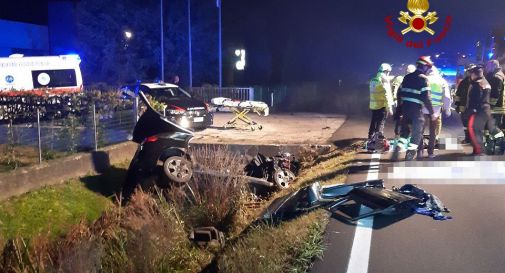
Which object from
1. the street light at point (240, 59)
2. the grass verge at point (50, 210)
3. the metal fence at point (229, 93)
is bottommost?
the grass verge at point (50, 210)

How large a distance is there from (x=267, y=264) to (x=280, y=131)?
1164 cm

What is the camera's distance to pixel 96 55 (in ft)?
94.4

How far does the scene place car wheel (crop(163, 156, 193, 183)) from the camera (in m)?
9.23

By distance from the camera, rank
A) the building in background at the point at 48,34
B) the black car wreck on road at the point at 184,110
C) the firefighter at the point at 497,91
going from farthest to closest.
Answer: the building in background at the point at 48,34, the black car wreck on road at the point at 184,110, the firefighter at the point at 497,91

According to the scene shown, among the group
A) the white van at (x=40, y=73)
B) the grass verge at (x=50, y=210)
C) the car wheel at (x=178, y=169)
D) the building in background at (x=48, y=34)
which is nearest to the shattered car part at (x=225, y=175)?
the car wheel at (x=178, y=169)

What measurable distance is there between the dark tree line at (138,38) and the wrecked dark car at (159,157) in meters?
19.0

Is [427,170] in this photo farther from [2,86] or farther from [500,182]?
[2,86]

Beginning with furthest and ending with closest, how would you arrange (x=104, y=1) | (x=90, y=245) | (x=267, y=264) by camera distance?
(x=104, y=1), (x=90, y=245), (x=267, y=264)

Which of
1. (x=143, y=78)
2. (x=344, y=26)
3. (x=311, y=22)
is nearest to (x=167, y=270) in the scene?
(x=143, y=78)

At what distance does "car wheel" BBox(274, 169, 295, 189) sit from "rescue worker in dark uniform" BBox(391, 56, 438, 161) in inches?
72.3

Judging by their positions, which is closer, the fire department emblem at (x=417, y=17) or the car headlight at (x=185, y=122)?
the car headlight at (x=185, y=122)

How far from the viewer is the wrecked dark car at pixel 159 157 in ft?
30.6

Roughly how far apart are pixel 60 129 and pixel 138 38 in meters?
19.0

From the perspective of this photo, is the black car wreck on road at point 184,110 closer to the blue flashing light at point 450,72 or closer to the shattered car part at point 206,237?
the shattered car part at point 206,237
